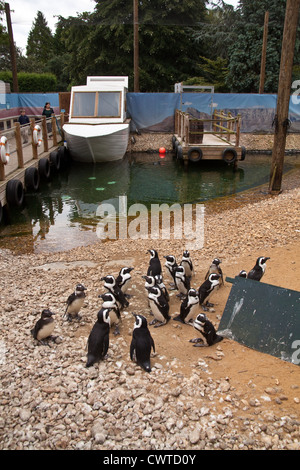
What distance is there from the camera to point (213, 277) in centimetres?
639

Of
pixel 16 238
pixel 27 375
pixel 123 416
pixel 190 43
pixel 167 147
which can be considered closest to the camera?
pixel 123 416

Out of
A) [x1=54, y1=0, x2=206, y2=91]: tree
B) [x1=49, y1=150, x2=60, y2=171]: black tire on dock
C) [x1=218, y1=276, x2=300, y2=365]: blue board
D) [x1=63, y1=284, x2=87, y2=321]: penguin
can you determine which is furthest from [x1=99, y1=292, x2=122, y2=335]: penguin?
[x1=54, y1=0, x2=206, y2=91]: tree

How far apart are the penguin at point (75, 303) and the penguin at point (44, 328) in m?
0.54

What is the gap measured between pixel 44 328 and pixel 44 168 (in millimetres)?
12442

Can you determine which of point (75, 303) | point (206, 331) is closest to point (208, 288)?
point (206, 331)

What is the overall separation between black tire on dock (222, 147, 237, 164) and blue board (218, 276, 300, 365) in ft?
47.8

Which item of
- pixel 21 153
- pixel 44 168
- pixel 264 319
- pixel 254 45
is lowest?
pixel 264 319

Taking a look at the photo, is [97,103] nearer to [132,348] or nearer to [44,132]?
[44,132]

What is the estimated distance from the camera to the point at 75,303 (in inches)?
235

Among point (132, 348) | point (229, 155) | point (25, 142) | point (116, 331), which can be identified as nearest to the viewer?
point (132, 348)

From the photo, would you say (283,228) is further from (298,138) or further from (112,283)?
(298,138)

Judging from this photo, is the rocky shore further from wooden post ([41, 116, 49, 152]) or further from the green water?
wooden post ([41, 116, 49, 152])

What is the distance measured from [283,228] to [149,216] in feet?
14.9

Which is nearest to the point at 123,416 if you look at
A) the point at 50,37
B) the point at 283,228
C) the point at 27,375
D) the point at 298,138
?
the point at 27,375
